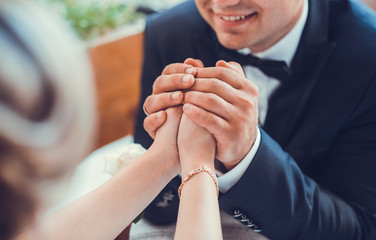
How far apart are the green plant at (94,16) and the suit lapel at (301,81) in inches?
78.2

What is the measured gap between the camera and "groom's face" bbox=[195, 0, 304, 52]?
107cm

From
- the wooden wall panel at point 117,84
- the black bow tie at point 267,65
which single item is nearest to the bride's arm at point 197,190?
the black bow tie at point 267,65

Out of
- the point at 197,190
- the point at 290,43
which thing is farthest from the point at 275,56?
the point at 197,190

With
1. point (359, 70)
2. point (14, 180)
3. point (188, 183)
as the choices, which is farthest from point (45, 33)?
point (359, 70)

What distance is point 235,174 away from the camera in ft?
2.97

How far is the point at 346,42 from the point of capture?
1124 millimetres

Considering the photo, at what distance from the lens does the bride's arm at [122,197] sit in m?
0.77

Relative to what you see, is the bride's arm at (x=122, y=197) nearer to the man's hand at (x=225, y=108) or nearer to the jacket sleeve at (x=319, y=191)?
the man's hand at (x=225, y=108)

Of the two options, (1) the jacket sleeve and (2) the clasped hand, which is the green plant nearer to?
(2) the clasped hand


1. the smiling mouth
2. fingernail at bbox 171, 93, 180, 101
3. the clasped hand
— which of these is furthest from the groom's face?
fingernail at bbox 171, 93, 180, 101

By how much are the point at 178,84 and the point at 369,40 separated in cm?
64

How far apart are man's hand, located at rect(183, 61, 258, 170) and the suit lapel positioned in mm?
279

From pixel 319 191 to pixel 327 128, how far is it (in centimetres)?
20

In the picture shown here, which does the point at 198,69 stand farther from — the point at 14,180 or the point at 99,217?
the point at 14,180
